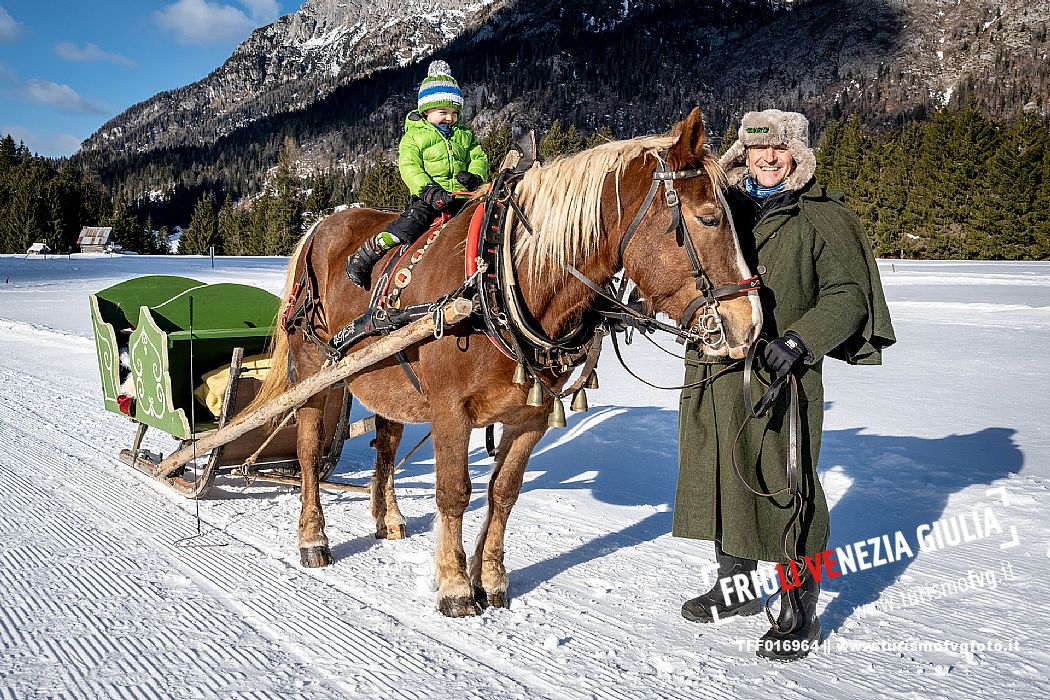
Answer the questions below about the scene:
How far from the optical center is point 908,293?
2153cm

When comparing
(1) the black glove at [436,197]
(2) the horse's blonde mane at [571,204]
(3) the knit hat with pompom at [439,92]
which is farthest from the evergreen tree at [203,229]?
Result: (2) the horse's blonde mane at [571,204]

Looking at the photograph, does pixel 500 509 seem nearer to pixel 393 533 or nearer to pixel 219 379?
pixel 393 533

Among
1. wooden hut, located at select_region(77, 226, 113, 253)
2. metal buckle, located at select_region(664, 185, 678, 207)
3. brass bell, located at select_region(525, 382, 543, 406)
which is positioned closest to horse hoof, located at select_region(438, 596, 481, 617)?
brass bell, located at select_region(525, 382, 543, 406)

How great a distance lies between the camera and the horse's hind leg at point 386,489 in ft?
16.2

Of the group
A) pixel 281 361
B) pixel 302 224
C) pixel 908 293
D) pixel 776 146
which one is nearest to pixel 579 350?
pixel 776 146

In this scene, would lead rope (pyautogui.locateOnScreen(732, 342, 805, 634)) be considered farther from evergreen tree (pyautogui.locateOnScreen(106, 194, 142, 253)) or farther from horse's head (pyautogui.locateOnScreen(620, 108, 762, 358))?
evergreen tree (pyautogui.locateOnScreen(106, 194, 142, 253))

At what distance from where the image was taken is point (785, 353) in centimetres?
A: 300

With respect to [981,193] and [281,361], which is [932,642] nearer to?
[281,361]

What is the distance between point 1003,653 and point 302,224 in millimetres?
68978

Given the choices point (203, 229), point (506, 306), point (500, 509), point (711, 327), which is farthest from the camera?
point (203, 229)

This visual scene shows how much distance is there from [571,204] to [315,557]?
8.28 feet

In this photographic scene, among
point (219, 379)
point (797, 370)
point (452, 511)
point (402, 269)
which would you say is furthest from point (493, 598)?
point (219, 379)

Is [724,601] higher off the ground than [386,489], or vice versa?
[386,489]

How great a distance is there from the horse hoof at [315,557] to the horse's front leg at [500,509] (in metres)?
0.91
